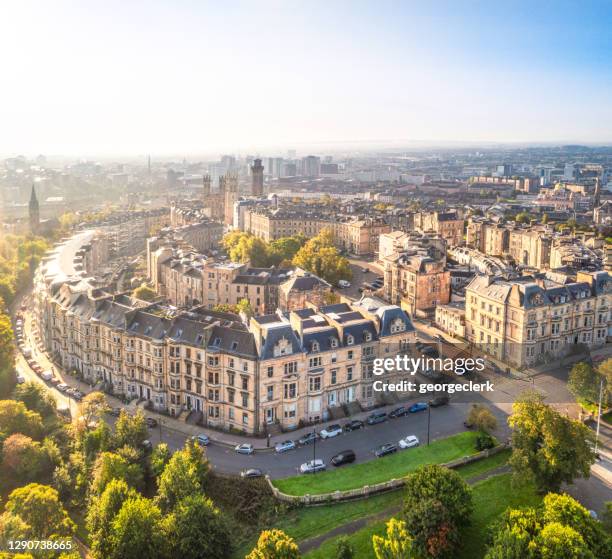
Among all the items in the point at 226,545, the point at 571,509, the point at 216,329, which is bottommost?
the point at 226,545

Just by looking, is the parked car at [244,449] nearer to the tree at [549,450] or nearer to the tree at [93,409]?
the tree at [93,409]

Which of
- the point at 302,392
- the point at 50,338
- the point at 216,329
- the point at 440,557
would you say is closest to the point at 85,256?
the point at 50,338

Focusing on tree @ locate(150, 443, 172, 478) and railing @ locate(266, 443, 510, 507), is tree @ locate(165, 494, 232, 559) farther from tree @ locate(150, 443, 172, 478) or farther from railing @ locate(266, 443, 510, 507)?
tree @ locate(150, 443, 172, 478)

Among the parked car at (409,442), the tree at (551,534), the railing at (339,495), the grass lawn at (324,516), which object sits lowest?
the grass lawn at (324,516)

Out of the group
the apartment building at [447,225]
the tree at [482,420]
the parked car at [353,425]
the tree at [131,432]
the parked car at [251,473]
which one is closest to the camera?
the parked car at [251,473]

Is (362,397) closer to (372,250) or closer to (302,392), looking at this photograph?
(302,392)

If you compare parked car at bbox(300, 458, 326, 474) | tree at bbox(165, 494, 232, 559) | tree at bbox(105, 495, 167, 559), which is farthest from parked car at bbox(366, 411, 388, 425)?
tree at bbox(105, 495, 167, 559)

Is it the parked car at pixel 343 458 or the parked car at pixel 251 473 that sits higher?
Result: the parked car at pixel 343 458

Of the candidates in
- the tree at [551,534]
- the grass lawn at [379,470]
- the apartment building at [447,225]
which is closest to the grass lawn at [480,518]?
the grass lawn at [379,470]
